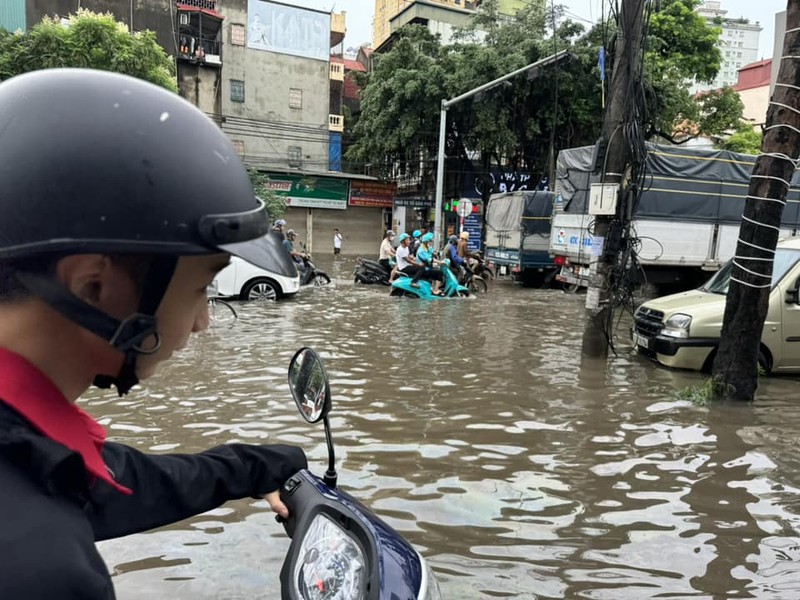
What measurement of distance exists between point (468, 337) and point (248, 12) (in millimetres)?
28729

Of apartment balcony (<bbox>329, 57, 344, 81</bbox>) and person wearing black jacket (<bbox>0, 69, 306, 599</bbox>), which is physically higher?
apartment balcony (<bbox>329, 57, 344, 81</bbox>)

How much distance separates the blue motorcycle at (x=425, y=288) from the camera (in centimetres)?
1370

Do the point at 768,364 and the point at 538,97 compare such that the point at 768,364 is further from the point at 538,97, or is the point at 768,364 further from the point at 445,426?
the point at 538,97

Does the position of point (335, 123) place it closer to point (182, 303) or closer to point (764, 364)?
point (764, 364)

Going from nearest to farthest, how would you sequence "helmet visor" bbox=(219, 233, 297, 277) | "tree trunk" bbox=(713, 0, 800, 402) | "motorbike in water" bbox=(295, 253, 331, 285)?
"helmet visor" bbox=(219, 233, 297, 277) → "tree trunk" bbox=(713, 0, 800, 402) → "motorbike in water" bbox=(295, 253, 331, 285)

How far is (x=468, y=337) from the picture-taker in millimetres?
9445

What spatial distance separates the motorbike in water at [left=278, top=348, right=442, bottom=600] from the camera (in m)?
1.23

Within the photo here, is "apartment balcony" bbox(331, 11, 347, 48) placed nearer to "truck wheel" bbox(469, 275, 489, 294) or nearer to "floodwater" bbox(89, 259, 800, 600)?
"truck wheel" bbox(469, 275, 489, 294)

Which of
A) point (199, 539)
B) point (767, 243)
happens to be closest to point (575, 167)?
point (767, 243)

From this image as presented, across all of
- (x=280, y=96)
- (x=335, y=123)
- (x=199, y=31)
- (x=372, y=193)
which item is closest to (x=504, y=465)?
(x=372, y=193)

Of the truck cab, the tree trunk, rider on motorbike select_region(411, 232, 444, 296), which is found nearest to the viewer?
the tree trunk

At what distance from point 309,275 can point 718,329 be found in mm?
10421

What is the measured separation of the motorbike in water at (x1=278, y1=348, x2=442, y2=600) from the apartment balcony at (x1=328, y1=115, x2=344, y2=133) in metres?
35.2

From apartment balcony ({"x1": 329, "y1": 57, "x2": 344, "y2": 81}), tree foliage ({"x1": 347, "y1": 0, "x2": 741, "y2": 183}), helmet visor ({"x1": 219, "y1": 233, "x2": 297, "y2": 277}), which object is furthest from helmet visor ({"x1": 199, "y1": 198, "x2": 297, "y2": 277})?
apartment balcony ({"x1": 329, "y1": 57, "x2": 344, "y2": 81})
